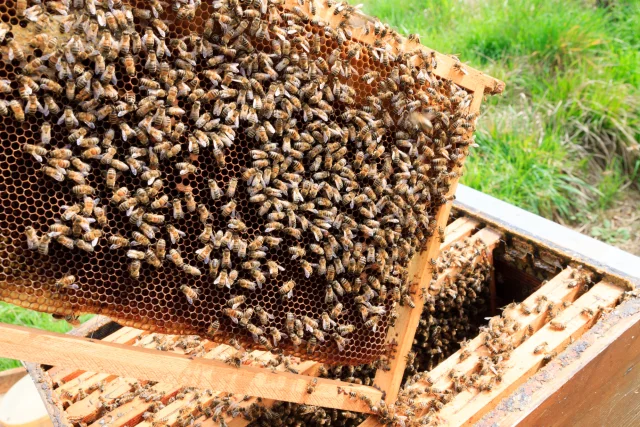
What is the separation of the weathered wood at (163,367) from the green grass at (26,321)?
349cm

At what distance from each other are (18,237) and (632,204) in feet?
25.1

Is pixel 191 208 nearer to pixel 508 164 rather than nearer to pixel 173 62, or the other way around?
pixel 173 62

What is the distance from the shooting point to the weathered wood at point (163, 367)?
88.7 inches

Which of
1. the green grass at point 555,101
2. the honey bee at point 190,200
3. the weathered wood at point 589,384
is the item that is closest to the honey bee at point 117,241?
the honey bee at point 190,200

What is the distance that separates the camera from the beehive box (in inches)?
124

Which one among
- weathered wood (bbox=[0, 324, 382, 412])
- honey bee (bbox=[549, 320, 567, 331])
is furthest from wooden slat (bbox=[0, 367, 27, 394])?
honey bee (bbox=[549, 320, 567, 331])

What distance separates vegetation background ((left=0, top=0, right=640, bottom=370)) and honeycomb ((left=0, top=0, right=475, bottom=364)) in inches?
174

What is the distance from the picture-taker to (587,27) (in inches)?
324

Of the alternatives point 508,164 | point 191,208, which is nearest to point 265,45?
point 191,208

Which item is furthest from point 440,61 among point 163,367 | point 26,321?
point 26,321

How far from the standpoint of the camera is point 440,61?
2.97 metres

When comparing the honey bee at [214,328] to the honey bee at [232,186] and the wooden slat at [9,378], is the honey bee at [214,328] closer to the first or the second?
the honey bee at [232,186]

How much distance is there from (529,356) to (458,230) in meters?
1.36

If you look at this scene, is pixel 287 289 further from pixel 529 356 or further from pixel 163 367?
pixel 529 356
